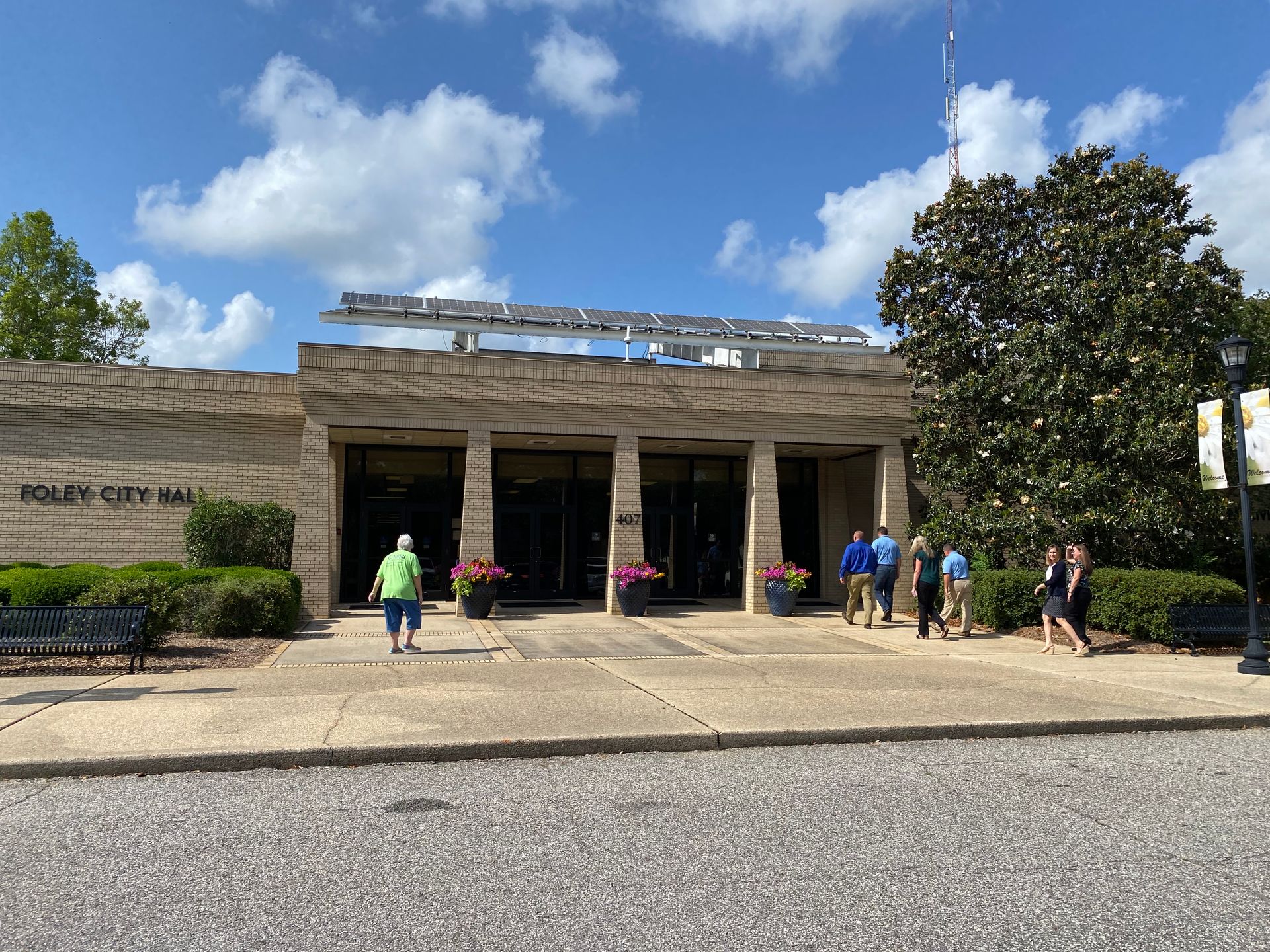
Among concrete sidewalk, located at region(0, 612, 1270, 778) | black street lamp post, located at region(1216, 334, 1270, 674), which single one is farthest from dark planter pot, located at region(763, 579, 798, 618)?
black street lamp post, located at region(1216, 334, 1270, 674)

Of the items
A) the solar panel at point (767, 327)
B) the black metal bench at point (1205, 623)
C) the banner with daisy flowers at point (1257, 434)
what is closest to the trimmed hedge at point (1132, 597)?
the black metal bench at point (1205, 623)

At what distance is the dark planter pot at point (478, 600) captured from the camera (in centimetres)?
1761

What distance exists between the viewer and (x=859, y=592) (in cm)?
1789

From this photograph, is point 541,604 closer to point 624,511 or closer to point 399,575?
point 624,511

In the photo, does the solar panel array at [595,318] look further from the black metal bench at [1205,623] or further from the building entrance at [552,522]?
the black metal bench at [1205,623]

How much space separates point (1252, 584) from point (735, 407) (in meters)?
10.5

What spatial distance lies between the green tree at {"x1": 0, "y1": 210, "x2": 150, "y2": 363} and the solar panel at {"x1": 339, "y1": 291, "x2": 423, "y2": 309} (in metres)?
13.2

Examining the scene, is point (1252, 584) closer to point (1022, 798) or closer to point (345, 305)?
point (1022, 798)

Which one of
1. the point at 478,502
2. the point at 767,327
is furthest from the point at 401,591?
the point at 767,327

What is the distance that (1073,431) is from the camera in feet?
55.3

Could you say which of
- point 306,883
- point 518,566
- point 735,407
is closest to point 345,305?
point 518,566

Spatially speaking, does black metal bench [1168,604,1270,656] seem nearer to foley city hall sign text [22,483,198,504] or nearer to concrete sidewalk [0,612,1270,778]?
concrete sidewalk [0,612,1270,778]

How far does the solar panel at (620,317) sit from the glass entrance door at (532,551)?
620 cm

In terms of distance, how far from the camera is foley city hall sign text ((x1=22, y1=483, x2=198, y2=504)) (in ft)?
62.0
